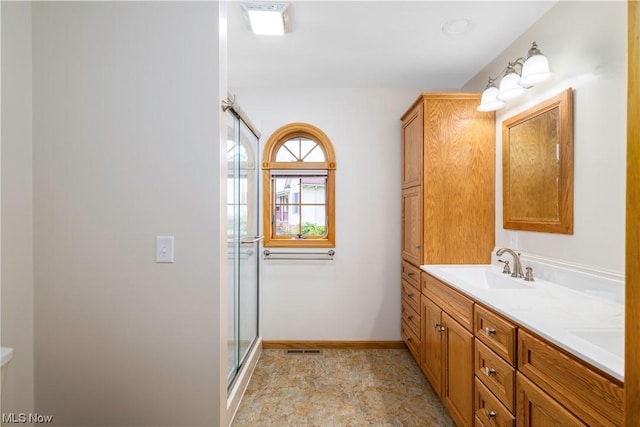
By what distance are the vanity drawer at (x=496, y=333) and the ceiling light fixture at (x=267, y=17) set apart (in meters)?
1.99

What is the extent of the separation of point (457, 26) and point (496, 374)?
205cm

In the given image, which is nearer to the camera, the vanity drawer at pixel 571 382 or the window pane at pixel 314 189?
the vanity drawer at pixel 571 382

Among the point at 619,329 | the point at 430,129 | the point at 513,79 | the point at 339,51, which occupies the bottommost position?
the point at 619,329

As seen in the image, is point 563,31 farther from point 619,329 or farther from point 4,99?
point 4,99

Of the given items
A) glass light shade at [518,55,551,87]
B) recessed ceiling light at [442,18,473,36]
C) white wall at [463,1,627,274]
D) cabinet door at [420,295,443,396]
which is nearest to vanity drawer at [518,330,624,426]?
white wall at [463,1,627,274]

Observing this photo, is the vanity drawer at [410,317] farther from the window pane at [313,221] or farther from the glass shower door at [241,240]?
the glass shower door at [241,240]

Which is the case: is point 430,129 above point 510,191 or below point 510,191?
above

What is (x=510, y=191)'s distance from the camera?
6.93 ft

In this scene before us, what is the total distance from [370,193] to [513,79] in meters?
1.43

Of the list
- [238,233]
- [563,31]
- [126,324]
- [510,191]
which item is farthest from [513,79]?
[126,324]

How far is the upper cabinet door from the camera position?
236cm

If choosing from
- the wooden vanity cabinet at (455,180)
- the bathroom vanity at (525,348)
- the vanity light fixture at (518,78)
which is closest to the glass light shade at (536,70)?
the vanity light fixture at (518,78)

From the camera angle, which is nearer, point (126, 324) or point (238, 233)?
point (126, 324)

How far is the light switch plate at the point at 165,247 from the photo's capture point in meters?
1.38
